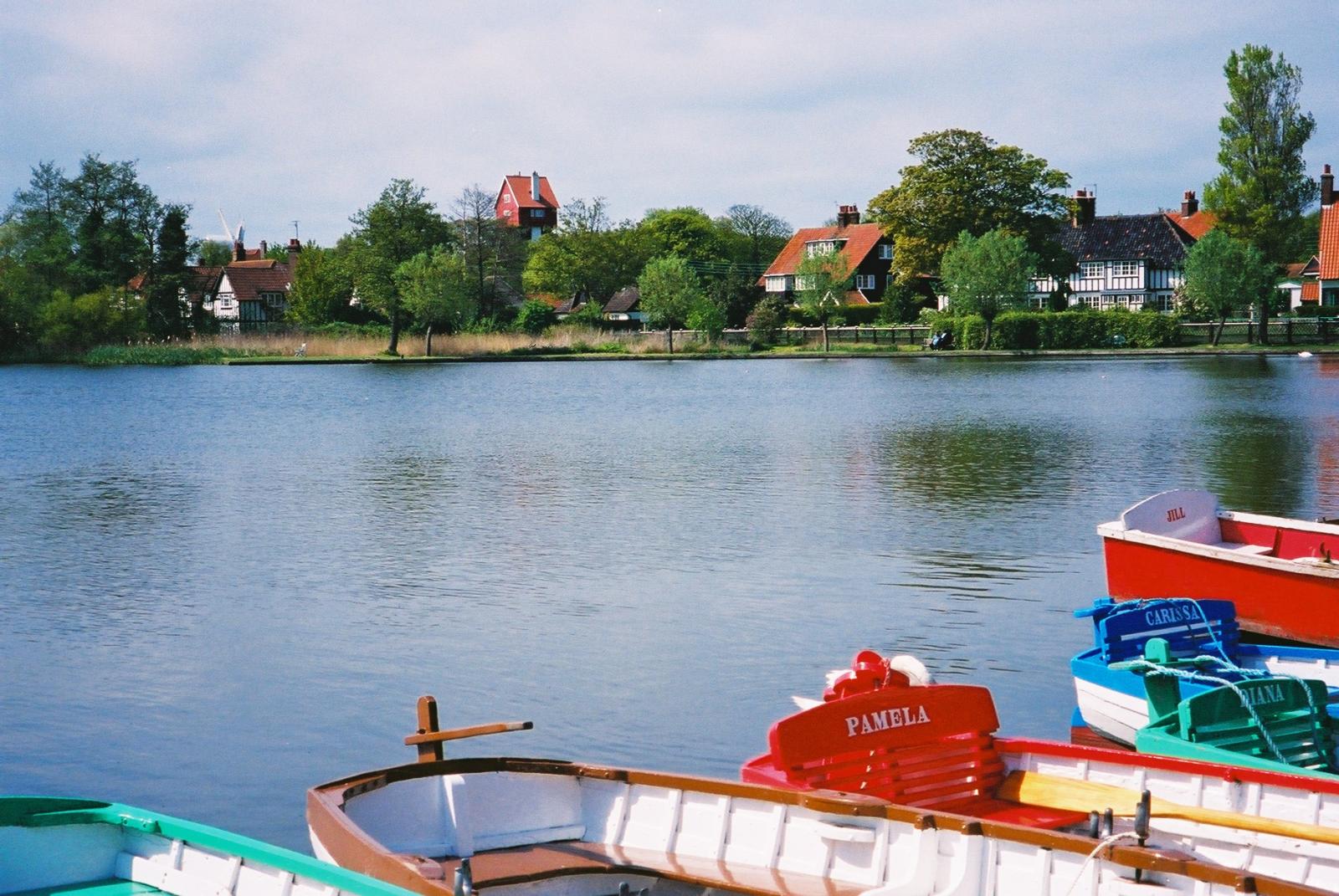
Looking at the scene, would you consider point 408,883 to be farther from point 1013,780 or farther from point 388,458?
point 388,458

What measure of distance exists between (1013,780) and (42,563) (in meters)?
17.7

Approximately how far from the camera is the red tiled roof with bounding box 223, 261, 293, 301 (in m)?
145

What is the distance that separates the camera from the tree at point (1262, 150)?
103688 millimetres

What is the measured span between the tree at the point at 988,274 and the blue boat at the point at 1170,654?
266 feet

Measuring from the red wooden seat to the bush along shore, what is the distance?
85.9 m

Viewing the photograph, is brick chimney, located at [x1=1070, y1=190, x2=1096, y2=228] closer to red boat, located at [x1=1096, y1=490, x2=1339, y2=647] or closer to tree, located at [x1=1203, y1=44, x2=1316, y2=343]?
tree, located at [x1=1203, y1=44, x2=1316, y2=343]

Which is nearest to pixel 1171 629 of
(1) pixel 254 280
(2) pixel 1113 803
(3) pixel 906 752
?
(2) pixel 1113 803

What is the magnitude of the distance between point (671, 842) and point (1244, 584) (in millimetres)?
10252

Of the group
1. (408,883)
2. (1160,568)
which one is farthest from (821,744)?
(1160,568)

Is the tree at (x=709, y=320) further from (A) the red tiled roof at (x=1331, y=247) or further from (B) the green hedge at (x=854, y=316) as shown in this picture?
(A) the red tiled roof at (x=1331, y=247)

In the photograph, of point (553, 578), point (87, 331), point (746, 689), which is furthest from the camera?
point (87, 331)

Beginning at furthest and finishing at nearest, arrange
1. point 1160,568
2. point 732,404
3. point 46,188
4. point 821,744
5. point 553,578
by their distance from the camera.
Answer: point 46,188 → point 732,404 → point 553,578 → point 1160,568 → point 821,744

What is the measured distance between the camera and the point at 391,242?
373ft

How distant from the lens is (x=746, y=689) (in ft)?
49.4
